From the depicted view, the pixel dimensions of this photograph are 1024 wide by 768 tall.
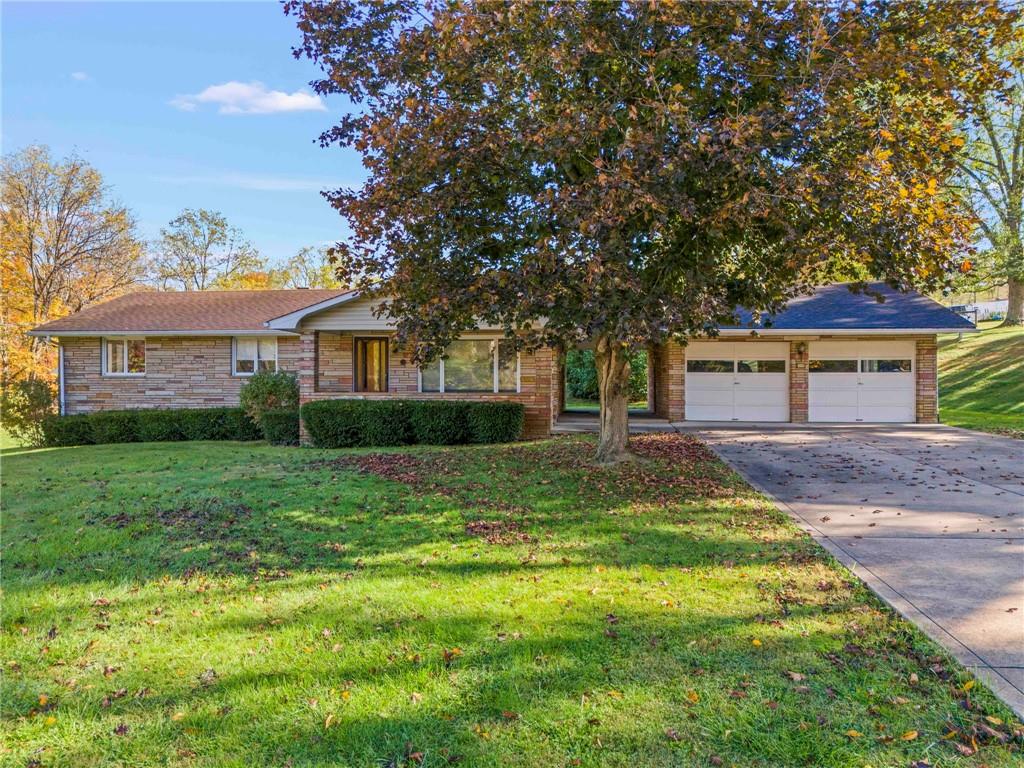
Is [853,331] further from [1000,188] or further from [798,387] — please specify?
[1000,188]

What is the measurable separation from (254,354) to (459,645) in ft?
54.6

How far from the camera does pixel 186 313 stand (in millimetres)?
19281

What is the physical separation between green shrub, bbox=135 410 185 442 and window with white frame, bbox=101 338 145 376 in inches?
99.1

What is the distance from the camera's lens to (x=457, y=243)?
7996mm

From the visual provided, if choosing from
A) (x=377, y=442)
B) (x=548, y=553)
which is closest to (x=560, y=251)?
(x=548, y=553)

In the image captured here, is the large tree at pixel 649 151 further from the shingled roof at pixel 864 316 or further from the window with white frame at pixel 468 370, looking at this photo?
the shingled roof at pixel 864 316

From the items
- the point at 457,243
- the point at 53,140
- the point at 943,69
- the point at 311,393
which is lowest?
the point at 311,393

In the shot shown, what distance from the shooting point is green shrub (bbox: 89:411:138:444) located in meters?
16.5

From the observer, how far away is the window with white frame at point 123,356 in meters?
18.5

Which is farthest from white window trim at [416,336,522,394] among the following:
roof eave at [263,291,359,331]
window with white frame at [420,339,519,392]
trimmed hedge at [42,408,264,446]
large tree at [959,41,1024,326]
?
large tree at [959,41,1024,326]

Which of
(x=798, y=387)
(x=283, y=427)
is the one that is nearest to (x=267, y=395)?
(x=283, y=427)

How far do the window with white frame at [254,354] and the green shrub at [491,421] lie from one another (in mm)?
7428

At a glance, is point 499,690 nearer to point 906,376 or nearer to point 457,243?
point 457,243

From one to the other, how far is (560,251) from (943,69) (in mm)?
4661
